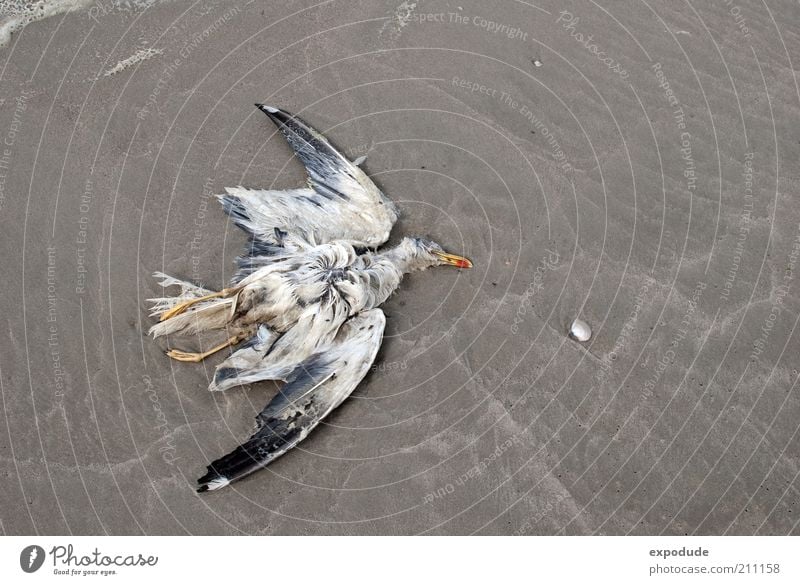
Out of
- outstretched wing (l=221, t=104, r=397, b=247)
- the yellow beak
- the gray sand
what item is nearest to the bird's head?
the yellow beak

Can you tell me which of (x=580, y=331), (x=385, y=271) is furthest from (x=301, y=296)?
(x=580, y=331)

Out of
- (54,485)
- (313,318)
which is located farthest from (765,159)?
(54,485)

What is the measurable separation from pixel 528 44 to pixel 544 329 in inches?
134

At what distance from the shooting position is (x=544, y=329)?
300 inches

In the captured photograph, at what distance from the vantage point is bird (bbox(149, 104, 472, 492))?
7.08 m

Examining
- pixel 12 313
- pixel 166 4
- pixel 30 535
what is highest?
pixel 166 4

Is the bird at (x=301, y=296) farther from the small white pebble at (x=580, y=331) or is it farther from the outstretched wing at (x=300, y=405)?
the small white pebble at (x=580, y=331)

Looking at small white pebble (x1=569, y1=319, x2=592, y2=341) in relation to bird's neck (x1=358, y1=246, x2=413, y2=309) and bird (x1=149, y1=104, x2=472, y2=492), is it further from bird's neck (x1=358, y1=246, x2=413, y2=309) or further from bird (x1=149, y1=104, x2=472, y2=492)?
bird's neck (x1=358, y1=246, x2=413, y2=309)

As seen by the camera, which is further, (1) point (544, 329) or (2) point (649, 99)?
(2) point (649, 99)

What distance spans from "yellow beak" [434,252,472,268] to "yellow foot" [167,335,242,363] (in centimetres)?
236

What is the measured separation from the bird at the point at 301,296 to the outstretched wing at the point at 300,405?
0.01 metres

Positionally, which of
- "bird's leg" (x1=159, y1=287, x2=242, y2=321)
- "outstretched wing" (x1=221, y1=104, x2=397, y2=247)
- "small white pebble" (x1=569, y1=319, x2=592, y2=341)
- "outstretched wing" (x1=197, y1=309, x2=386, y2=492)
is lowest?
"small white pebble" (x1=569, y1=319, x2=592, y2=341)

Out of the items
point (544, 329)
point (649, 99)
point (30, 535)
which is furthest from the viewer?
point (649, 99)

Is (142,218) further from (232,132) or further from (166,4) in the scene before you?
(166,4)
